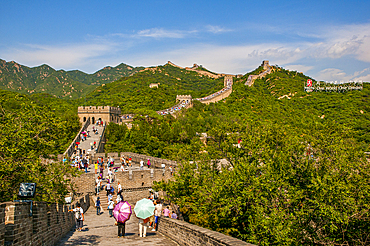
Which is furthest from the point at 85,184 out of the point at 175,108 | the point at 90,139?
the point at 175,108

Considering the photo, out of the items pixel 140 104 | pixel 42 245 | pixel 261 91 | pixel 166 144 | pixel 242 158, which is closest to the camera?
pixel 42 245

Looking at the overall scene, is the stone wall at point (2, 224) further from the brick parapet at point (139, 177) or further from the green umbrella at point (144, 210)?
the brick parapet at point (139, 177)

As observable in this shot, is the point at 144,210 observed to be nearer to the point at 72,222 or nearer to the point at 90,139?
the point at 72,222

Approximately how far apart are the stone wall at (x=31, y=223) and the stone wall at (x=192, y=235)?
365 centimetres

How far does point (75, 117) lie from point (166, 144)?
44.6 feet

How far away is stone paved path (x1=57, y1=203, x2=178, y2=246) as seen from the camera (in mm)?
9680

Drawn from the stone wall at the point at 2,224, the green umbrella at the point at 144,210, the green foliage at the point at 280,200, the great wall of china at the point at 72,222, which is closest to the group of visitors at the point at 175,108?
the great wall of china at the point at 72,222

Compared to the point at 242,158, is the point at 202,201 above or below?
below

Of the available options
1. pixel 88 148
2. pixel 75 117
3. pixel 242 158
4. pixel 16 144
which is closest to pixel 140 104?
pixel 75 117

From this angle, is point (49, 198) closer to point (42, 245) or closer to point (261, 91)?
point (42, 245)

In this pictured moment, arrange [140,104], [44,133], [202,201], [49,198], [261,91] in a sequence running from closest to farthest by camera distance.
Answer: [49,198], [44,133], [202,201], [140,104], [261,91]

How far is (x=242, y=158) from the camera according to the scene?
17.8 meters

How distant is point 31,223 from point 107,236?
403 centimetres

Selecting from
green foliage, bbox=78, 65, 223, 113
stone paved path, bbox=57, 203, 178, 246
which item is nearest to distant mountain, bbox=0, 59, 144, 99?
green foliage, bbox=78, 65, 223, 113
